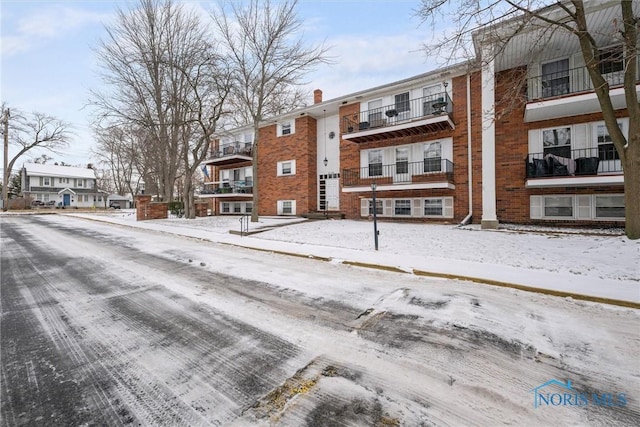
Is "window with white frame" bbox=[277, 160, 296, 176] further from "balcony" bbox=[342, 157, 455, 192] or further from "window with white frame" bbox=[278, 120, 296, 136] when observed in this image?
"balcony" bbox=[342, 157, 455, 192]

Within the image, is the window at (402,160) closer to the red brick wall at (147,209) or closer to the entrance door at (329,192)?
the entrance door at (329,192)

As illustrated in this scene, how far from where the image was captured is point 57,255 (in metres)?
7.30

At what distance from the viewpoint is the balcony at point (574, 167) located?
398 inches

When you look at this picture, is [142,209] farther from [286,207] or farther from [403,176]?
[403,176]

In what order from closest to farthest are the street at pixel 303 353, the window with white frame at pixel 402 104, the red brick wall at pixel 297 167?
the street at pixel 303 353
the window with white frame at pixel 402 104
the red brick wall at pixel 297 167

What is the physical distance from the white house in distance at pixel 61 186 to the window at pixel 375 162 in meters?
53.4

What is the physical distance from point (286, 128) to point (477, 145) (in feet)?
42.3

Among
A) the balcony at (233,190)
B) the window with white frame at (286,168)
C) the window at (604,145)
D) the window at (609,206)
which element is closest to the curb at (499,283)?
the window at (609,206)

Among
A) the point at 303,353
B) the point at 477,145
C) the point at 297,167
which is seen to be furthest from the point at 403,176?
the point at 303,353

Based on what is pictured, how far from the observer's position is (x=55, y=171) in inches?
1916

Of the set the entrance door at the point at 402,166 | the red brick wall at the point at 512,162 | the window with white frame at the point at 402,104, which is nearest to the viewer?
the red brick wall at the point at 512,162

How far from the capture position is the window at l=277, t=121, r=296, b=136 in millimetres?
19891

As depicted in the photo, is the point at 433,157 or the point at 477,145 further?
the point at 433,157

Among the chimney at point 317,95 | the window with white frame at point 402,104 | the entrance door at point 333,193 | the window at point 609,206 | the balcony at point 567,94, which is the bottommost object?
the window at point 609,206
